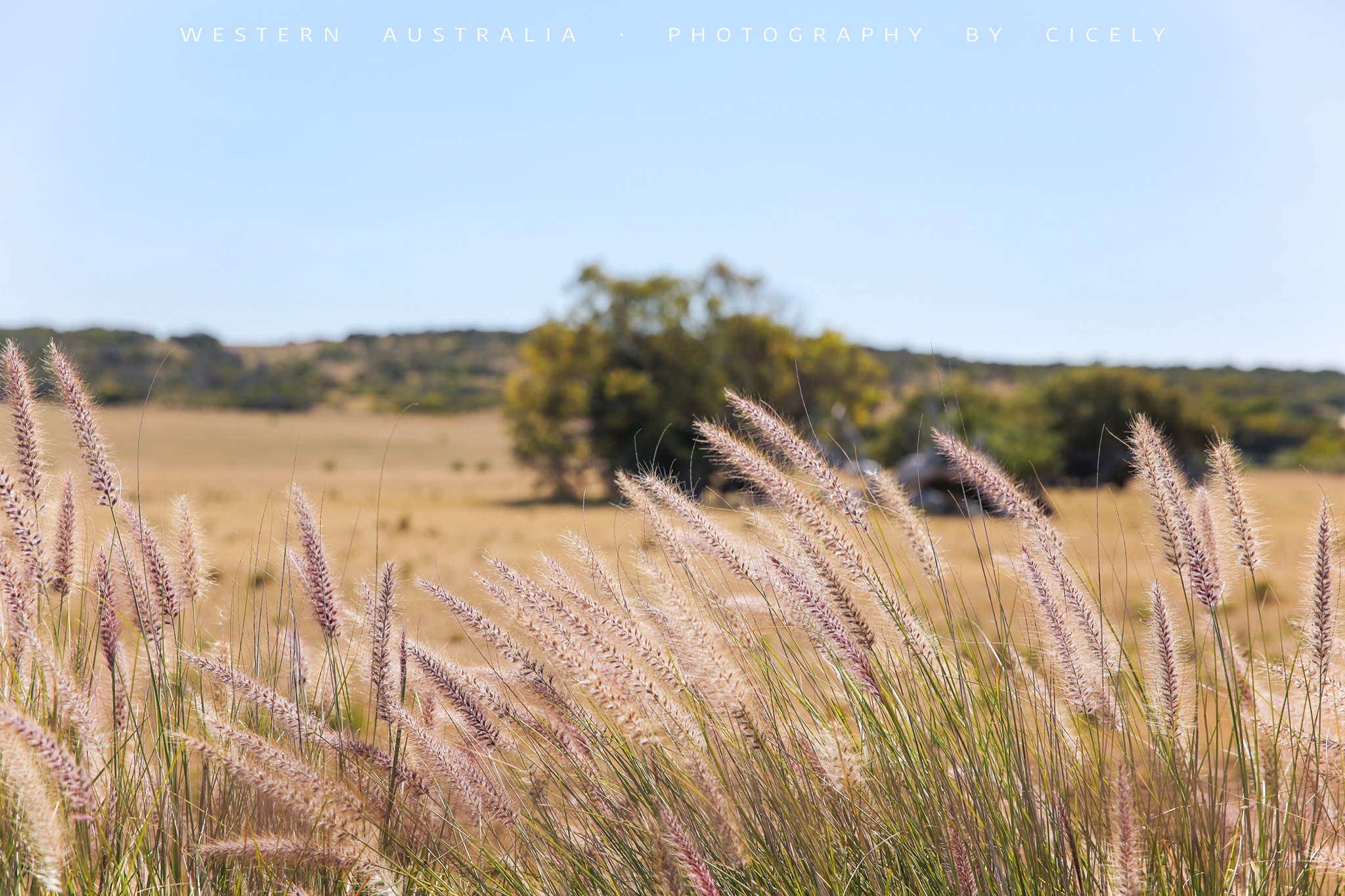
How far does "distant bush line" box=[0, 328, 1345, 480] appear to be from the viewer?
811cm

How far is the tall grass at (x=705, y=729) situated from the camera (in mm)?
1931

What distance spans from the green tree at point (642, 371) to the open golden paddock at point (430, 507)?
2.28 meters

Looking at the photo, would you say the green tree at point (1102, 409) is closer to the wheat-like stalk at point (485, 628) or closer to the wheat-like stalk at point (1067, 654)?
the wheat-like stalk at point (1067, 654)

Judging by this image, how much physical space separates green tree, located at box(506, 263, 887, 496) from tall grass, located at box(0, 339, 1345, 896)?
2704cm

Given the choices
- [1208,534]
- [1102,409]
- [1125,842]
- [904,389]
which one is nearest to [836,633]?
[1125,842]

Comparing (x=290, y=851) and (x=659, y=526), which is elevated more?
(x=659, y=526)

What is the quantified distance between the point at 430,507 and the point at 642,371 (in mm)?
8181

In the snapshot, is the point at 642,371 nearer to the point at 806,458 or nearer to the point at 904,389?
the point at 904,389

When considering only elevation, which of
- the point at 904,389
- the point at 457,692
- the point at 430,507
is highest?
the point at 904,389

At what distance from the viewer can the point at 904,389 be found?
4209cm

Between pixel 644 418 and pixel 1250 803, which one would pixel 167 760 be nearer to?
→ pixel 1250 803

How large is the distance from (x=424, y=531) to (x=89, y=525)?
54.9ft

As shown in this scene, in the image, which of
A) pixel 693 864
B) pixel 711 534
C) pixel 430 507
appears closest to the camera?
pixel 693 864

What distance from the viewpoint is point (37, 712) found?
7.39 ft
